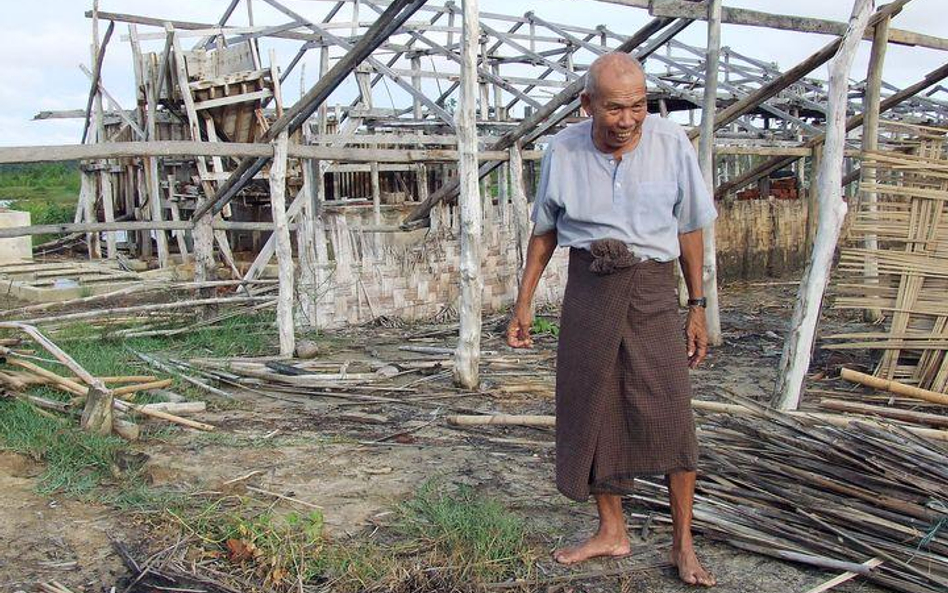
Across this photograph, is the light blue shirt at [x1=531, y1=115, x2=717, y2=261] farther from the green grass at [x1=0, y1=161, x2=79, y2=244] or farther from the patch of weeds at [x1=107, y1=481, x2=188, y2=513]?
the green grass at [x1=0, y1=161, x2=79, y2=244]

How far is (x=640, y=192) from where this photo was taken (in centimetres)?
284

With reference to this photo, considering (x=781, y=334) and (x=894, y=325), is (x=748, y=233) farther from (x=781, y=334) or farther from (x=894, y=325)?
(x=894, y=325)

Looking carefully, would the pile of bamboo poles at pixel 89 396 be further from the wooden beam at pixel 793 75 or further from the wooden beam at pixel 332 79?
the wooden beam at pixel 793 75

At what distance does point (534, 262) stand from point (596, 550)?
1.00 meters

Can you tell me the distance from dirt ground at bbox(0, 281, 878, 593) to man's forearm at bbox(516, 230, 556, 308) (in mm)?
872

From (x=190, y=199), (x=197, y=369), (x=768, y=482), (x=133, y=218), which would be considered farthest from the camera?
(x=133, y=218)

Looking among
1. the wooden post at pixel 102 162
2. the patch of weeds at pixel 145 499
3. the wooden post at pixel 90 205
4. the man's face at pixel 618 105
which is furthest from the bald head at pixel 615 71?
the wooden post at pixel 90 205

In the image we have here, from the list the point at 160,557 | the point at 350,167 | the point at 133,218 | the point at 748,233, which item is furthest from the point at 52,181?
the point at 160,557

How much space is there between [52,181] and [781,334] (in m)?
26.7

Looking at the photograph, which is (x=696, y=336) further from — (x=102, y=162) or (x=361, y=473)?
(x=102, y=162)

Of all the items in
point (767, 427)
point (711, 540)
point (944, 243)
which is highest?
point (944, 243)

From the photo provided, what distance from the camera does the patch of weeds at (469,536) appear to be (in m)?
2.94

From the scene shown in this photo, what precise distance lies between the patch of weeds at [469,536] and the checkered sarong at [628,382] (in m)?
0.34

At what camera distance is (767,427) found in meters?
3.51
